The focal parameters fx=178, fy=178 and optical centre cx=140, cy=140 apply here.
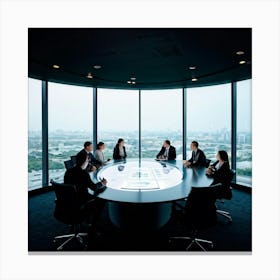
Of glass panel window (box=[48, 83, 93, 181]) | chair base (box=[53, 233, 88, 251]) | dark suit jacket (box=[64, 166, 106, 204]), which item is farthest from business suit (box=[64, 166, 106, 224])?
glass panel window (box=[48, 83, 93, 181])

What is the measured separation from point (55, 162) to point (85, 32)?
4.07m

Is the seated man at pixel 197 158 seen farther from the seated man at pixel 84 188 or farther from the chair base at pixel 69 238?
the chair base at pixel 69 238

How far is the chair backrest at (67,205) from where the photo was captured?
2173 millimetres

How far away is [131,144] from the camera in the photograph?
645 cm

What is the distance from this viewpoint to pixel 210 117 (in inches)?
225

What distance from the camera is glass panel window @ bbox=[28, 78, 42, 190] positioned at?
467 centimetres

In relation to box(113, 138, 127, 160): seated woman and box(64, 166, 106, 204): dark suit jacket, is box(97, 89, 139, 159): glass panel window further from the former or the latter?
box(64, 166, 106, 204): dark suit jacket

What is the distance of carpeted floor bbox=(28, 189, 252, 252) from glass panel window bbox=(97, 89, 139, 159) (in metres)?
3.20

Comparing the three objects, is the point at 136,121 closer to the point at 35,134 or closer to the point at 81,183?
the point at 35,134

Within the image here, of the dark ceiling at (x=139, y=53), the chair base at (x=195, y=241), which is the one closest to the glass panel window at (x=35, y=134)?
the dark ceiling at (x=139, y=53)

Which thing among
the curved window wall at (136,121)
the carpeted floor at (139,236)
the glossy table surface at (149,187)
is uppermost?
the curved window wall at (136,121)

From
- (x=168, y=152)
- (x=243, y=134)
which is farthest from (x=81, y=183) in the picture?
(x=243, y=134)
